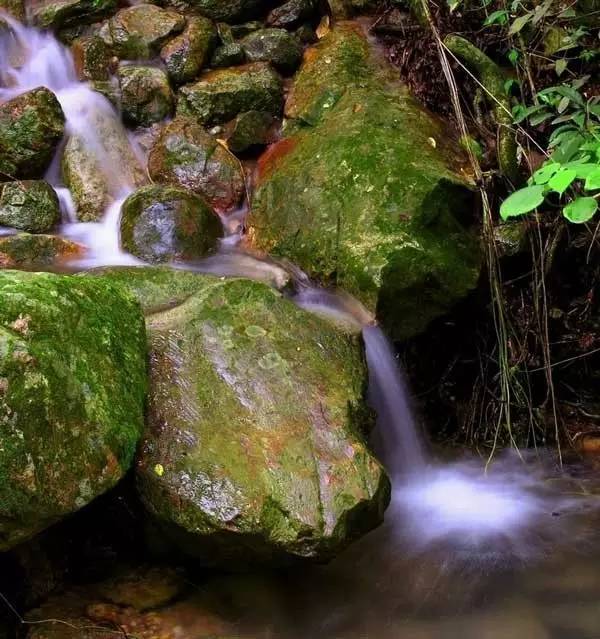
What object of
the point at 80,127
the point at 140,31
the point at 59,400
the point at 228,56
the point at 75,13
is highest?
the point at 75,13

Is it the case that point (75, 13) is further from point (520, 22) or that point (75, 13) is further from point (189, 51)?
point (520, 22)

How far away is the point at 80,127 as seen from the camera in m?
5.43

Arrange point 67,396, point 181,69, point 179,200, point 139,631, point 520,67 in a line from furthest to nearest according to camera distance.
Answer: point 181,69, point 520,67, point 179,200, point 139,631, point 67,396

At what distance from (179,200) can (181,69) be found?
2.14 meters

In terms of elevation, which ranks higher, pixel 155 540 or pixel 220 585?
pixel 155 540

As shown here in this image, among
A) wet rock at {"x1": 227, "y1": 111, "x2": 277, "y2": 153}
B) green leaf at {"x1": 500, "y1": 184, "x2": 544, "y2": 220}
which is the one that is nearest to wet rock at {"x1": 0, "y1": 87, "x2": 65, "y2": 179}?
wet rock at {"x1": 227, "y1": 111, "x2": 277, "y2": 153}

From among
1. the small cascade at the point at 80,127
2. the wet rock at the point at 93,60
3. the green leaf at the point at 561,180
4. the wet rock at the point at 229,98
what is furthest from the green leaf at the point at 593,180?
the wet rock at the point at 93,60

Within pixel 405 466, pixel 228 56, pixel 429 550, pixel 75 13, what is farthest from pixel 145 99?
pixel 429 550

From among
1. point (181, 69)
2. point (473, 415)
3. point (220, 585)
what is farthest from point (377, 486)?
point (181, 69)

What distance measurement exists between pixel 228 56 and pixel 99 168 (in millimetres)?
1760

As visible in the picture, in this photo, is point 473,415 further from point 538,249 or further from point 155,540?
point 155,540

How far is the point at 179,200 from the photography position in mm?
4387

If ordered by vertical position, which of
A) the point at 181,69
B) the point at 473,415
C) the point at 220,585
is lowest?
the point at 473,415

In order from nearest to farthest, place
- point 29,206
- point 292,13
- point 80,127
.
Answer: point 29,206 → point 80,127 → point 292,13
